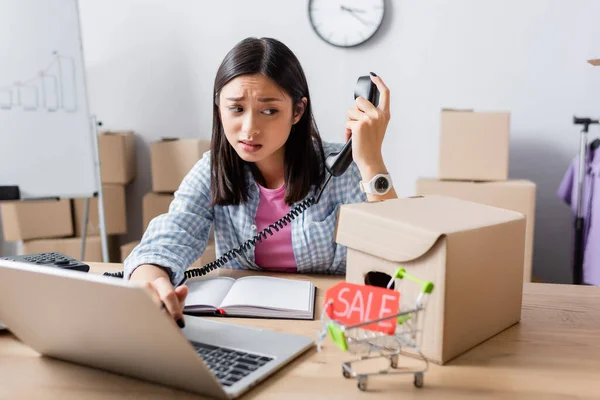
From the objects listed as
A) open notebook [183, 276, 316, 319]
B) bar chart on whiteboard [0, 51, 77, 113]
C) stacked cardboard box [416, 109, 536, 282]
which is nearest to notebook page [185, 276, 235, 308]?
open notebook [183, 276, 316, 319]

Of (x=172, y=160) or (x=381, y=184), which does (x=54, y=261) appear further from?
(x=172, y=160)

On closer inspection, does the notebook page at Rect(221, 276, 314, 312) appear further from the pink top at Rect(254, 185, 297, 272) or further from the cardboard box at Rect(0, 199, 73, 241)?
the cardboard box at Rect(0, 199, 73, 241)

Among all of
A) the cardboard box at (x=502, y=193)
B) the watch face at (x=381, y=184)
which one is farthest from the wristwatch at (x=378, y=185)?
the cardboard box at (x=502, y=193)

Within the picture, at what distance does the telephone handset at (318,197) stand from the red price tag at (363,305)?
598mm

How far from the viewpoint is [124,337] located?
2.01 feet

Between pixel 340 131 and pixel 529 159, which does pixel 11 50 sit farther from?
pixel 529 159

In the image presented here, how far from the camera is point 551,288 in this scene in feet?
3.58

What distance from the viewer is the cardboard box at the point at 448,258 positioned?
0.70 m

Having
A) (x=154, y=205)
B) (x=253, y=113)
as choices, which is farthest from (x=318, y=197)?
(x=154, y=205)

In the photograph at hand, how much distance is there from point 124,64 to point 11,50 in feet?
2.66

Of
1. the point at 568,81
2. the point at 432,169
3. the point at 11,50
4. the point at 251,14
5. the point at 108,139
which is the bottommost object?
the point at 432,169

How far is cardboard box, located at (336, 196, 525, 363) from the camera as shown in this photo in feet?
2.31

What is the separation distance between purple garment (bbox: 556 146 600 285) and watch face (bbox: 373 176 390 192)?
1.44m

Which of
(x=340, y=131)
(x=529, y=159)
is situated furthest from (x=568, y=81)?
(x=340, y=131)
